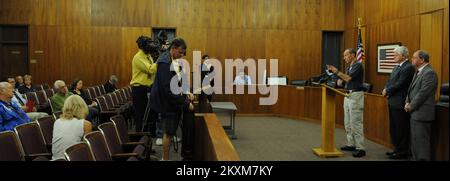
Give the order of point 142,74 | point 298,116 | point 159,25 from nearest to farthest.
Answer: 1. point 142,74
2. point 298,116
3. point 159,25

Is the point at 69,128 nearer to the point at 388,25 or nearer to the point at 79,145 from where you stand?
the point at 79,145

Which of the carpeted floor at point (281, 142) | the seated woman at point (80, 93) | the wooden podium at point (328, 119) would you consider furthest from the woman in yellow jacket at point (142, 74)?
the wooden podium at point (328, 119)

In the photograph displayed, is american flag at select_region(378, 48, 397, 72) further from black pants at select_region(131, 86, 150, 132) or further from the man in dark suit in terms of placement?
black pants at select_region(131, 86, 150, 132)

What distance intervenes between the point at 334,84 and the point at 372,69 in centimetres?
457

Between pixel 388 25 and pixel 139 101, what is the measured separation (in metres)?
6.15

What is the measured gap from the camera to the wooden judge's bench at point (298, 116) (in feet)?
11.1

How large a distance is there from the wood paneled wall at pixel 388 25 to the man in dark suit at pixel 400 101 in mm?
2110

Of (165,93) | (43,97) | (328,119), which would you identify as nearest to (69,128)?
(165,93)

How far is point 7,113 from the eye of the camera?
4867mm

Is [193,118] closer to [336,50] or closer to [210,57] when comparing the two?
[210,57]

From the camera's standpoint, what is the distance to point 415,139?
206 inches

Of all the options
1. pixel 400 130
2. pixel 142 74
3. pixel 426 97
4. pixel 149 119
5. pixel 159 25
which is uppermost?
pixel 159 25

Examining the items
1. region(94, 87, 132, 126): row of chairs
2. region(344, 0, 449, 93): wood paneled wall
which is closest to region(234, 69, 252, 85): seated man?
region(344, 0, 449, 93): wood paneled wall
